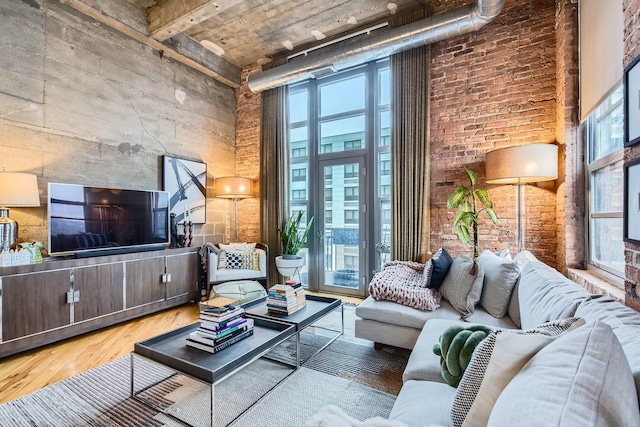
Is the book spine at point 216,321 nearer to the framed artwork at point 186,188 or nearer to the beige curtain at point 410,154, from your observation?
the beige curtain at point 410,154

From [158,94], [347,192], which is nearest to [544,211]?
[347,192]

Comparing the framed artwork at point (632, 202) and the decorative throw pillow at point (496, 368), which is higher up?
the framed artwork at point (632, 202)

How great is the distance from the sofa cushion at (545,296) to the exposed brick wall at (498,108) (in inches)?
62.4

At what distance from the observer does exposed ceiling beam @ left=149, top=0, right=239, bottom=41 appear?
341 cm

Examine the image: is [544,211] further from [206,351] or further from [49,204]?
[49,204]

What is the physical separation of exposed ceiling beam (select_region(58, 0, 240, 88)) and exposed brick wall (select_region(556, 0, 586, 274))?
4.46m

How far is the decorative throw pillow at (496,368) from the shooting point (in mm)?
824

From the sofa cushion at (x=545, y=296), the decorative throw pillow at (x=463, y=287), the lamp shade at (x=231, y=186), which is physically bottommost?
the decorative throw pillow at (x=463, y=287)

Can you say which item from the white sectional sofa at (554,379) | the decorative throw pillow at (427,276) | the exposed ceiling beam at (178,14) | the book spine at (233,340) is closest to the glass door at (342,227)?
the decorative throw pillow at (427,276)

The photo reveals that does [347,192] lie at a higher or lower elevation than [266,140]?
lower

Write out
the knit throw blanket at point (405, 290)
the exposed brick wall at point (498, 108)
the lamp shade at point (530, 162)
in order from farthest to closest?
the exposed brick wall at point (498, 108) < the lamp shade at point (530, 162) < the knit throw blanket at point (405, 290)

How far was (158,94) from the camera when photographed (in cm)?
426

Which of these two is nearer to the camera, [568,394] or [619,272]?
[568,394]

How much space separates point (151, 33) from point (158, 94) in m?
0.74
